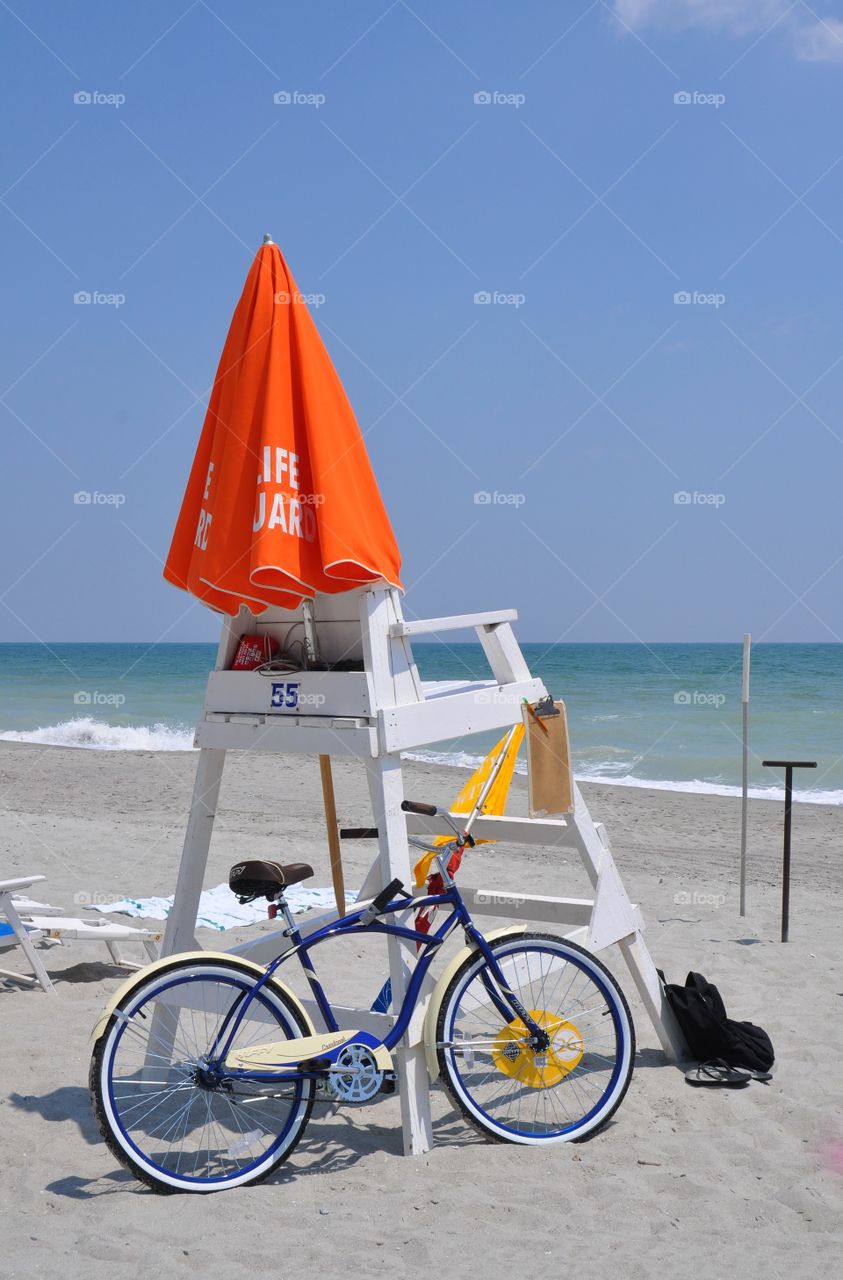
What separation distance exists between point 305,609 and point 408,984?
1.35 metres

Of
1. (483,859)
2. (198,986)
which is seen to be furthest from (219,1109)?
(483,859)

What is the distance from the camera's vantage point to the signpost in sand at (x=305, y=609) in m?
3.86

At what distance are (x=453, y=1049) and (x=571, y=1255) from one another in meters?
0.77

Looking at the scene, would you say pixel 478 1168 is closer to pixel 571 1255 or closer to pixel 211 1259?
pixel 571 1255

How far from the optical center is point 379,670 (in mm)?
3908

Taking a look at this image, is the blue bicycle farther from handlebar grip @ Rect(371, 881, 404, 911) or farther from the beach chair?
the beach chair

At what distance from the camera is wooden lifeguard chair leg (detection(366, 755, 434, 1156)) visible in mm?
3805

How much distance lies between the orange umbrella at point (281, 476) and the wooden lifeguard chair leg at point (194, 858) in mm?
654

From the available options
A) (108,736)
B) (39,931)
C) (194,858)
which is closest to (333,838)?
(194,858)

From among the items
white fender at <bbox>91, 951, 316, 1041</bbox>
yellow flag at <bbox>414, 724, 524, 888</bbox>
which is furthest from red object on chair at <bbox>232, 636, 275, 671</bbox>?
white fender at <bbox>91, 951, 316, 1041</bbox>

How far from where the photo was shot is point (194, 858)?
4262mm

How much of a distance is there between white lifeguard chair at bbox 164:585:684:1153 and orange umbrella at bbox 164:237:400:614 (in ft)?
0.66

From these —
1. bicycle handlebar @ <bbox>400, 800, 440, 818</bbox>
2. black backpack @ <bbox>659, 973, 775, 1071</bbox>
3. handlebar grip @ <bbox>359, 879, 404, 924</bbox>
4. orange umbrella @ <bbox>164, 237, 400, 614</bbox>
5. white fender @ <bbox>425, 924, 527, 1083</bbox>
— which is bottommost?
black backpack @ <bbox>659, 973, 775, 1071</bbox>

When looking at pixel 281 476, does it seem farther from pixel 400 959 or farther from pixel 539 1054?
pixel 539 1054
